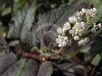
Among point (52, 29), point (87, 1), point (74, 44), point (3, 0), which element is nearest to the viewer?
point (74, 44)

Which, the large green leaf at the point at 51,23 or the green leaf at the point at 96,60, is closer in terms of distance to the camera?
the large green leaf at the point at 51,23

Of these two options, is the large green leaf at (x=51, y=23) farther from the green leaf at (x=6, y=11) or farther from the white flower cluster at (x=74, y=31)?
the green leaf at (x=6, y=11)

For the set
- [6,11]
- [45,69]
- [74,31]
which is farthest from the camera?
[6,11]

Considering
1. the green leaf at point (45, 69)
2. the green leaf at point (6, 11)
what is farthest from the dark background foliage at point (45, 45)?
the green leaf at point (6, 11)

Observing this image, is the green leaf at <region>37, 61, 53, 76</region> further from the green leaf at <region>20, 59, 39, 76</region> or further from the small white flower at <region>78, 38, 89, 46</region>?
the small white flower at <region>78, 38, 89, 46</region>

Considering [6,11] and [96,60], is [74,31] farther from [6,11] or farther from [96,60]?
[6,11]

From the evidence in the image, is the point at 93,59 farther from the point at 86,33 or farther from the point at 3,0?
the point at 3,0

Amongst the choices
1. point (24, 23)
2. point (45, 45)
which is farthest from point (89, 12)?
point (24, 23)

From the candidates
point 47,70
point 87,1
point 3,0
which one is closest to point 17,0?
point 3,0

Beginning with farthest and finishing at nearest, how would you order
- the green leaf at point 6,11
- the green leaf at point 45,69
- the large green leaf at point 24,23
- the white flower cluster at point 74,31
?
the green leaf at point 6,11, the large green leaf at point 24,23, the green leaf at point 45,69, the white flower cluster at point 74,31
